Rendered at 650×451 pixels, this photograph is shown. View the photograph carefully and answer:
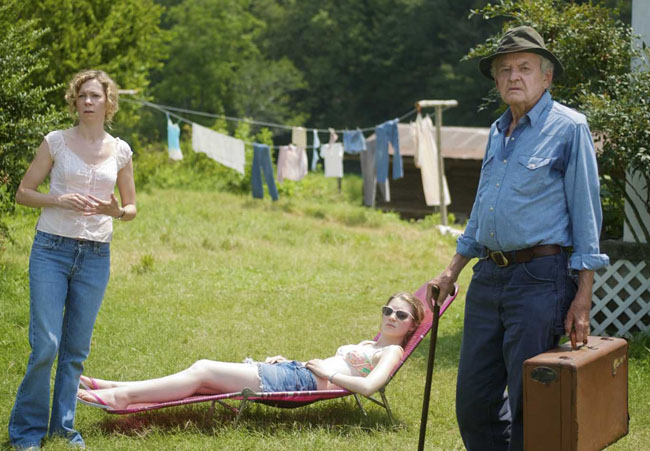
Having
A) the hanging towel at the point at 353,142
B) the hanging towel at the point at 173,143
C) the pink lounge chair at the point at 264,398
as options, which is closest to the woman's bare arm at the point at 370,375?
the pink lounge chair at the point at 264,398

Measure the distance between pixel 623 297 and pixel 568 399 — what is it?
15.6 ft

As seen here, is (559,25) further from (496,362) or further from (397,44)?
(397,44)

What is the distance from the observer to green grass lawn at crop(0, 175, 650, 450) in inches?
188

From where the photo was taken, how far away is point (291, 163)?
18.0m

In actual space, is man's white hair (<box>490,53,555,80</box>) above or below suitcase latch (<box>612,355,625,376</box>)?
above

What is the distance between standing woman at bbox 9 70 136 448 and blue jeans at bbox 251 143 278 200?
42.1 feet

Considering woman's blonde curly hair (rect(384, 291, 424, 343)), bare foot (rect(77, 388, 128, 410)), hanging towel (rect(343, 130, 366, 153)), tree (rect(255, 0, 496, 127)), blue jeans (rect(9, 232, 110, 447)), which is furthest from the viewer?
tree (rect(255, 0, 496, 127))

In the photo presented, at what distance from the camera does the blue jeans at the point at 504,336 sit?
3229 millimetres

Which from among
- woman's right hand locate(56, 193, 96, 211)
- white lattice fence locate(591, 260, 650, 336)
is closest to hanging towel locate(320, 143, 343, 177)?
white lattice fence locate(591, 260, 650, 336)

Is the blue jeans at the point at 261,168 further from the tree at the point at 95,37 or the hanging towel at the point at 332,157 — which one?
the tree at the point at 95,37

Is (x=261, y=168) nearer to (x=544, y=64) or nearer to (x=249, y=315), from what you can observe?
(x=249, y=315)

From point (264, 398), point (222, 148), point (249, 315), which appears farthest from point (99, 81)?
point (222, 148)

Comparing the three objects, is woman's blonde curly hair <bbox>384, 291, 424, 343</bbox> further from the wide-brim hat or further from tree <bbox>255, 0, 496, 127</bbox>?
tree <bbox>255, 0, 496, 127</bbox>

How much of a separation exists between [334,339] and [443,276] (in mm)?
3680
